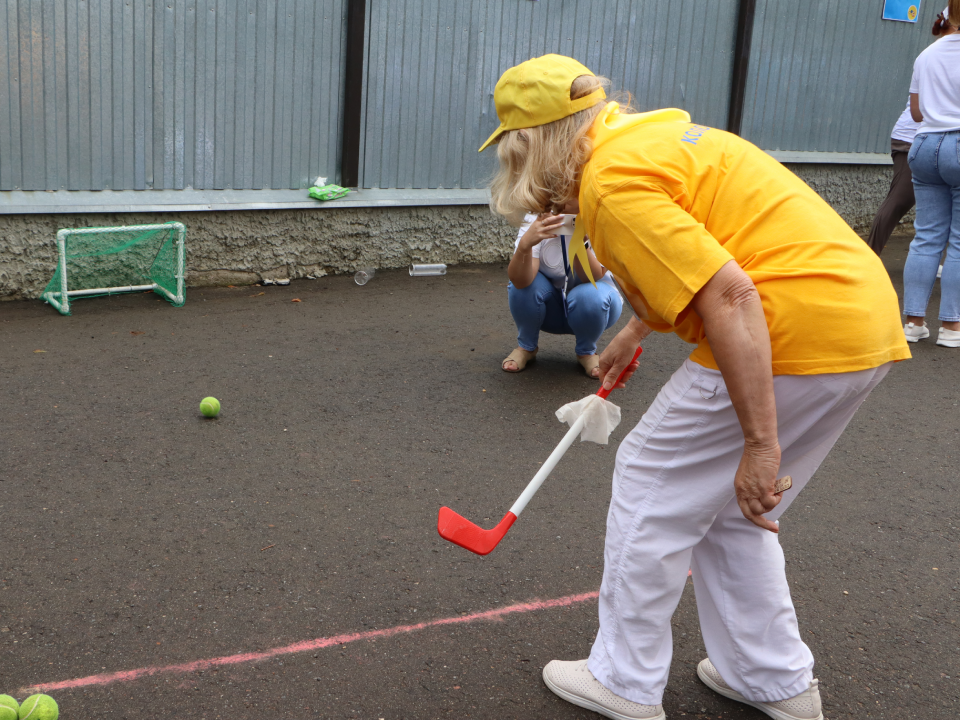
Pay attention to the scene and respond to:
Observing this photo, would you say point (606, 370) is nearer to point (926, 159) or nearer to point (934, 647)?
point (934, 647)

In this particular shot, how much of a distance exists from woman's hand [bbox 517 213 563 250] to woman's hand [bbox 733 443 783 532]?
2409 millimetres

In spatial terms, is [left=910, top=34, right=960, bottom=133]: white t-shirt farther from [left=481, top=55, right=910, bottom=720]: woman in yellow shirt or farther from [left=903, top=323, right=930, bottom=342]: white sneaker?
[left=481, top=55, right=910, bottom=720]: woman in yellow shirt

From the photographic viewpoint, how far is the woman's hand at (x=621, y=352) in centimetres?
261

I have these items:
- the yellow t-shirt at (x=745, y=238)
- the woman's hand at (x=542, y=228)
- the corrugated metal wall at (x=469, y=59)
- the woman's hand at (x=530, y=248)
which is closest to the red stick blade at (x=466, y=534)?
the yellow t-shirt at (x=745, y=238)

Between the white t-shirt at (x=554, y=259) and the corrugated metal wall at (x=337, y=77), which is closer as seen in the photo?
the white t-shirt at (x=554, y=259)

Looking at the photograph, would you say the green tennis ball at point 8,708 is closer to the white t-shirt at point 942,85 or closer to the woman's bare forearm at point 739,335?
the woman's bare forearm at point 739,335

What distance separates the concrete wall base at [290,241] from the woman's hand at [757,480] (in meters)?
5.19

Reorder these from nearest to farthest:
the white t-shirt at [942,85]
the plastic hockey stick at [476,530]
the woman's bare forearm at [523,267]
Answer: the plastic hockey stick at [476,530] < the woman's bare forearm at [523,267] < the white t-shirt at [942,85]

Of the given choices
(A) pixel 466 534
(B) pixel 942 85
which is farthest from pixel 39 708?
(B) pixel 942 85

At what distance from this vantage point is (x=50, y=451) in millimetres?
3867

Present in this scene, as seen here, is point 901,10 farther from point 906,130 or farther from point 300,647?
point 300,647

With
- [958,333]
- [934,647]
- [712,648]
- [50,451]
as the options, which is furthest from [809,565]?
[958,333]

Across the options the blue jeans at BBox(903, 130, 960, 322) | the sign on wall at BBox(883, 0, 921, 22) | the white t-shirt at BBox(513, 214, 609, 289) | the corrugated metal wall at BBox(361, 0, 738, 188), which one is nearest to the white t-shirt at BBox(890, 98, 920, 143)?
the blue jeans at BBox(903, 130, 960, 322)

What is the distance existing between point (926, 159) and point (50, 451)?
5056 mm
